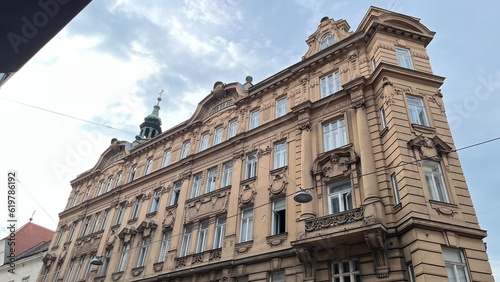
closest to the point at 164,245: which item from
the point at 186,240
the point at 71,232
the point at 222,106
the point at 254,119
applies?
the point at 186,240

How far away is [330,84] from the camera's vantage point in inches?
760

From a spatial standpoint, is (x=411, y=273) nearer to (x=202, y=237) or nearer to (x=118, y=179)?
(x=202, y=237)

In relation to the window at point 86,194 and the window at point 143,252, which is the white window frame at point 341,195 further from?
the window at point 86,194

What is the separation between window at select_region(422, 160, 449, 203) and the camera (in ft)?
43.2

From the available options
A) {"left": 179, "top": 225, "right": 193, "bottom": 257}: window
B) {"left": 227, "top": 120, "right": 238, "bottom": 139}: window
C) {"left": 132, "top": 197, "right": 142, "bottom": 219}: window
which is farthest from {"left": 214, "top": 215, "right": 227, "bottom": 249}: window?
{"left": 132, "top": 197, "right": 142, "bottom": 219}: window

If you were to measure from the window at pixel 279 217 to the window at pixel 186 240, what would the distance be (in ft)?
18.4

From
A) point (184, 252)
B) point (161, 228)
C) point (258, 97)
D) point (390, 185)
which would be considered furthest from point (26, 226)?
point (390, 185)

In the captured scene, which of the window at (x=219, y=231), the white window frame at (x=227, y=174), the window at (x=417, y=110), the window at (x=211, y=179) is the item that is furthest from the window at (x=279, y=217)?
the window at (x=417, y=110)

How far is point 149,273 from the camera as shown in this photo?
19953mm

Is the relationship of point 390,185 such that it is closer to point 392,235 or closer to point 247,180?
point 392,235

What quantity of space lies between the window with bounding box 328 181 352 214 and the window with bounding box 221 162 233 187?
264 inches

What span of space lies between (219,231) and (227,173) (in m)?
3.64

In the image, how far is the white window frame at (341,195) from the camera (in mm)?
14672

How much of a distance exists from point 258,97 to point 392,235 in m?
12.5
